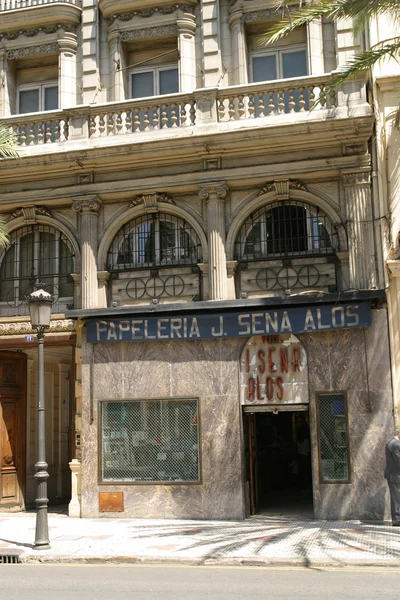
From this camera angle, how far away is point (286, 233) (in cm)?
1605

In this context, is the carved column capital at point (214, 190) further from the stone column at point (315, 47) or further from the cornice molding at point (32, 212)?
the cornice molding at point (32, 212)

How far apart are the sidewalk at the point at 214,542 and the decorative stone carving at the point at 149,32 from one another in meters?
10.9

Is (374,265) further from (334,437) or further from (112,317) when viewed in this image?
(112,317)

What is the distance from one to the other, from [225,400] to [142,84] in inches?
309

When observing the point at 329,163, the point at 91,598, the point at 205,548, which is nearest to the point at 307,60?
the point at 329,163

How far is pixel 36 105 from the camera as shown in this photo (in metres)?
18.6

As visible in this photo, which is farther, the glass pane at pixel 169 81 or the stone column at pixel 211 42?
the glass pane at pixel 169 81

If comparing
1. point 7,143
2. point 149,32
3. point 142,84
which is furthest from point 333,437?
point 149,32

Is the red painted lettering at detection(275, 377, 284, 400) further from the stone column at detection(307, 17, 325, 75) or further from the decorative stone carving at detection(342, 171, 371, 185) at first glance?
the stone column at detection(307, 17, 325, 75)

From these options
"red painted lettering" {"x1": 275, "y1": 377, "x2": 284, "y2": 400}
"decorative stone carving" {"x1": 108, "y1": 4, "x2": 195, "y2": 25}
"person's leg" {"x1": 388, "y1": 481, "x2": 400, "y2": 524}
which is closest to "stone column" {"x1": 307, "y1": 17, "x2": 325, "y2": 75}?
"decorative stone carving" {"x1": 108, "y1": 4, "x2": 195, "y2": 25}

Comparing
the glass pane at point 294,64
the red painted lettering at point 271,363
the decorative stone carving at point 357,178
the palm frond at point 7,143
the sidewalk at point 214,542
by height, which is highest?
the glass pane at point 294,64

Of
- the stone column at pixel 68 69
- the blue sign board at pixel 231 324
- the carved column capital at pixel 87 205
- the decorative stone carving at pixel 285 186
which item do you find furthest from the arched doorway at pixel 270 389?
the stone column at pixel 68 69

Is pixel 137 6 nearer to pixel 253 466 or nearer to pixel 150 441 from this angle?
pixel 150 441

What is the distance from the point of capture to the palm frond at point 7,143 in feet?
51.1
